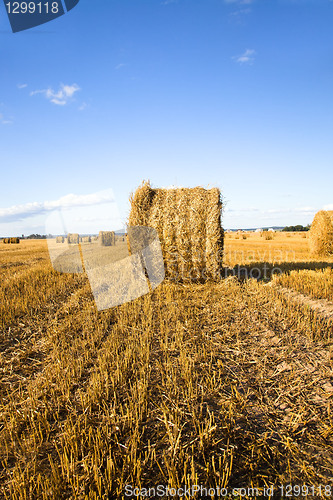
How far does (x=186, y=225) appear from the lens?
7.24 m

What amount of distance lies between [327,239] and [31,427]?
1277 centimetres

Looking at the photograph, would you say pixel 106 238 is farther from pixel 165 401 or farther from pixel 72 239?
pixel 165 401

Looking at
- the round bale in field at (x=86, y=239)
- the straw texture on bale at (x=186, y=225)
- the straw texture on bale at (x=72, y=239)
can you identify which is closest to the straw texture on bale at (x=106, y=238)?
the straw texture on bale at (x=72, y=239)

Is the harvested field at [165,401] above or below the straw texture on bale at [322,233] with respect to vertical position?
below

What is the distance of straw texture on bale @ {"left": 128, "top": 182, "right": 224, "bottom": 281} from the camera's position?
7168 mm

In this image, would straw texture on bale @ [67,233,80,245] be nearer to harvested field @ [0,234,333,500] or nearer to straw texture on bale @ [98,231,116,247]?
straw texture on bale @ [98,231,116,247]

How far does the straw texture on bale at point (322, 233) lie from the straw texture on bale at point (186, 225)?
23.2 feet

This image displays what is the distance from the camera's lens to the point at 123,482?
1.86 meters

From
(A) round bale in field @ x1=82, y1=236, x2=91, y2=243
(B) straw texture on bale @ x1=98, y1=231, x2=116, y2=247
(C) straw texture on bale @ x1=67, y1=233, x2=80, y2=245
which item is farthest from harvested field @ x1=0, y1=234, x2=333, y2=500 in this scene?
(A) round bale in field @ x1=82, y1=236, x2=91, y2=243

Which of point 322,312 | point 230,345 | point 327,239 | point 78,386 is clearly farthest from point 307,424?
point 327,239

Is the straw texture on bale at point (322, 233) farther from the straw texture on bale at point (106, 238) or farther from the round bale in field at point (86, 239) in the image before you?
the round bale in field at point (86, 239)

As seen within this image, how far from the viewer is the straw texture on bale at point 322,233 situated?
39.0 feet

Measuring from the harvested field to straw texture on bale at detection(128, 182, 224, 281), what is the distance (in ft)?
6.74

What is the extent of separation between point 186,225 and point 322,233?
792cm
